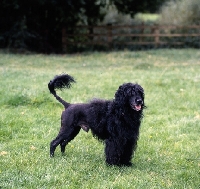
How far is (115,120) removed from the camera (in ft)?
19.7

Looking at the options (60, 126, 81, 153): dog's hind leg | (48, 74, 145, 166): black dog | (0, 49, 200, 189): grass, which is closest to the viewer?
(0, 49, 200, 189): grass

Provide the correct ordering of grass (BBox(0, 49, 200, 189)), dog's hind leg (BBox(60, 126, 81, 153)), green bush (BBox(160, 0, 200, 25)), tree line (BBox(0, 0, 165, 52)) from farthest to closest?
1. green bush (BBox(160, 0, 200, 25))
2. tree line (BBox(0, 0, 165, 52))
3. dog's hind leg (BBox(60, 126, 81, 153))
4. grass (BBox(0, 49, 200, 189))

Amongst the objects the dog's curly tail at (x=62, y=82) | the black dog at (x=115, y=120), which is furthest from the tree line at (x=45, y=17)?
the black dog at (x=115, y=120)

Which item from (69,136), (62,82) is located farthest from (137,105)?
(62,82)

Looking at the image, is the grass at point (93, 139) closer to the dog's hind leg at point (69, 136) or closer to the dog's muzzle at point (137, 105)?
the dog's hind leg at point (69, 136)

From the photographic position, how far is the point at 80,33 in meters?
27.4

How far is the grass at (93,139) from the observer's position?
212 inches

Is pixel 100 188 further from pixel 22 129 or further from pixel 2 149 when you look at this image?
pixel 22 129

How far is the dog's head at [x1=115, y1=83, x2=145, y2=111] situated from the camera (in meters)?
5.70

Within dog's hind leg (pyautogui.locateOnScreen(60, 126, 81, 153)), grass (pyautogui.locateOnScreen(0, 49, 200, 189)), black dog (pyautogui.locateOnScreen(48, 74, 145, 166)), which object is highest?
black dog (pyautogui.locateOnScreen(48, 74, 145, 166))

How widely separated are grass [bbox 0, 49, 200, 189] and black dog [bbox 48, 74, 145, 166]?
30cm

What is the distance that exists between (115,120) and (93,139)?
1.71 m

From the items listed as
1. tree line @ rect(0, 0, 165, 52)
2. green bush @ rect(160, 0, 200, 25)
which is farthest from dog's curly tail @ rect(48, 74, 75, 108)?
green bush @ rect(160, 0, 200, 25)

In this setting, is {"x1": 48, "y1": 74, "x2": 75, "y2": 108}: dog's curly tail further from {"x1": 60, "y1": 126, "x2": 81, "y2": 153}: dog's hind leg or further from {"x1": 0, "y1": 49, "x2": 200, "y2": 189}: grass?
{"x1": 0, "y1": 49, "x2": 200, "y2": 189}: grass
